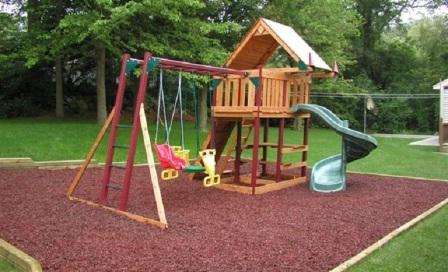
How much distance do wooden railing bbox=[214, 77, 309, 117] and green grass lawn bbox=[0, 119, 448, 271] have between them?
3.68m

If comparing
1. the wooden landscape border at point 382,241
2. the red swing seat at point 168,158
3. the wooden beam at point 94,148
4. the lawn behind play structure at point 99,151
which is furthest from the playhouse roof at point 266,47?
the lawn behind play structure at point 99,151

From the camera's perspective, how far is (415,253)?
219 inches

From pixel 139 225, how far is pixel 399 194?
5327 millimetres

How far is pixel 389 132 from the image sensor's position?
3234cm

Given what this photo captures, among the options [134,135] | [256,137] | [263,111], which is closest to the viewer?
[134,135]

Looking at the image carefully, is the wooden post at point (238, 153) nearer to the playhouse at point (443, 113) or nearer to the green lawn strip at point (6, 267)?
the green lawn strip at point (6, 267)

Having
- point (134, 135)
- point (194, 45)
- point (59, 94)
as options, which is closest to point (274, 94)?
point (134, 135)

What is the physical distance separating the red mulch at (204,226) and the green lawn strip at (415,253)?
10.7 inches

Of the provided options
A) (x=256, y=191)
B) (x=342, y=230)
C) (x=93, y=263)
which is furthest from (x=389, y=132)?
(x=93, y=263)

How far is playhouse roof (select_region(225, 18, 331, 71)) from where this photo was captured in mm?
9711

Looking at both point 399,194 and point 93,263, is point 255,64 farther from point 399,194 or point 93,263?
point 93,263

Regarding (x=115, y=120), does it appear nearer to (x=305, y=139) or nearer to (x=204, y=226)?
(x=204, y=226)

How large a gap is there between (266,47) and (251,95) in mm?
2008

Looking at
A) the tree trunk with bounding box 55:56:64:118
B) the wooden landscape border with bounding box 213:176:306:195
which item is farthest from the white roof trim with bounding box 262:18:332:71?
the tree trunk with bounding box 55:56:64:118
